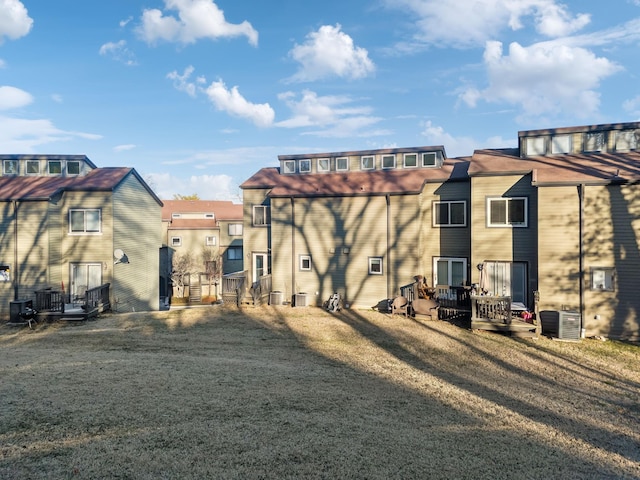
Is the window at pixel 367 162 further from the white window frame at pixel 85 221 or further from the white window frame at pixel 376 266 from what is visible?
the white window frame at pixel 85 221

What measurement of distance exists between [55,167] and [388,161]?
19814 millimetres

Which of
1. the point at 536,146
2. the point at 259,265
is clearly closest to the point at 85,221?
the point at 259,265

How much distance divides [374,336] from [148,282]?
54.3 ft

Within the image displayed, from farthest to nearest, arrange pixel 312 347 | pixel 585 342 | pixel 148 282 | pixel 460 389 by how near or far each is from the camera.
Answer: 1. pixel 148 282
2. pixel 585 342
3. pixel 312 347
4. pixel 460 389

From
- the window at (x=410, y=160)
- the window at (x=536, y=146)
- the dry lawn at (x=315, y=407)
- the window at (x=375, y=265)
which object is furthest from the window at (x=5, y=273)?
the window at (x=536, y=146)

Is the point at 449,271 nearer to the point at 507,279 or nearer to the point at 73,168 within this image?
the point at 507,279

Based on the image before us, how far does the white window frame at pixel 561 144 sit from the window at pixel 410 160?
6615 millimetres

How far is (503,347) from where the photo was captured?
1323 centimetres

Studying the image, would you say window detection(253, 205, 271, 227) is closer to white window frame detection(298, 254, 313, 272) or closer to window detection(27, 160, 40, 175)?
white window frame detection(298, 254, 313, 272)

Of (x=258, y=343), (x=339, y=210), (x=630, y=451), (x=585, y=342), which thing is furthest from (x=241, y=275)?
(x=630, y=451)

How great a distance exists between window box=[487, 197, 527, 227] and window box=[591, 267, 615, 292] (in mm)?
3132

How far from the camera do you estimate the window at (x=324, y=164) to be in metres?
24.2

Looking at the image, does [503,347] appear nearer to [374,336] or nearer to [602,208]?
[374,336]

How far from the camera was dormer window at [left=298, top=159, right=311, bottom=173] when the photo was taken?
24578 mm
